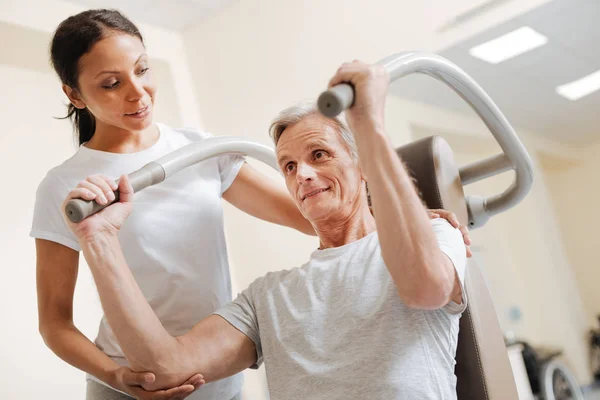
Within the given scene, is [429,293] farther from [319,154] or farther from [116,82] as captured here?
[116,82]

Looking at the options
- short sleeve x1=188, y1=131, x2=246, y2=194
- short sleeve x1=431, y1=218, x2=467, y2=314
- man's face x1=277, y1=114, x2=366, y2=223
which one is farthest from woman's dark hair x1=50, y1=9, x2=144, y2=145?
short sleeve x1=431, y1=218, x2=467, y2=314

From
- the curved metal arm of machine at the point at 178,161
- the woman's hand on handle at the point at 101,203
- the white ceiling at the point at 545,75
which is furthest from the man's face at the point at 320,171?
the white ceiling at the point at 545,75

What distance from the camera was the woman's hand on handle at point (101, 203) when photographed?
111 cm

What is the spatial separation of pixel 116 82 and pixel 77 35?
0.44 ft

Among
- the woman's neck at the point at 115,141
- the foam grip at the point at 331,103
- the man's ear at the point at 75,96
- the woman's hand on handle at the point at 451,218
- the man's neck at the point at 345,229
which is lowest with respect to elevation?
the woman's hand on handle at the point at 451,218

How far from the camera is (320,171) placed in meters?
1.35

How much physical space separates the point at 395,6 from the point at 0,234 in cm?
257

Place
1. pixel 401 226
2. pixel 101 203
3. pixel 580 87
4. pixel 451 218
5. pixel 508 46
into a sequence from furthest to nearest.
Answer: pixel 580 87 < pixel 508 46 < pixel 451 218 < pixel 101 203 < pixel 401 226

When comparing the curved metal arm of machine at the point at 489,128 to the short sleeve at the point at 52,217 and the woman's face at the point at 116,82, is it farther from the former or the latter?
the short sleeve at the point at 52,217

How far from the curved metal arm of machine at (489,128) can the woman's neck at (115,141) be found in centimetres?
71

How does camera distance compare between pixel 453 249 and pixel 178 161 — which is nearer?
pixel 453 249

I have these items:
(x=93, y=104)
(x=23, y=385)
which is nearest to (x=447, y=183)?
(x=93, y=104)

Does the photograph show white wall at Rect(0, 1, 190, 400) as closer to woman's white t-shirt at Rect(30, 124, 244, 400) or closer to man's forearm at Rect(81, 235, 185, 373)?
woman's white t-shirt at Rect(30, 124, 244, 400)

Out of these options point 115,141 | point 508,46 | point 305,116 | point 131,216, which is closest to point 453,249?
point 305,116
